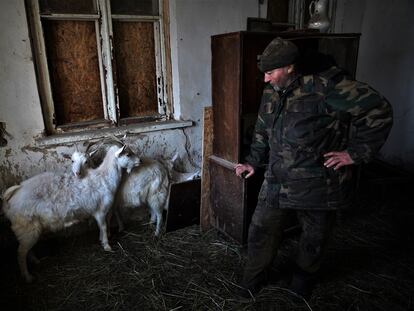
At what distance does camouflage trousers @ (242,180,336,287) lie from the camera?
8.57ft

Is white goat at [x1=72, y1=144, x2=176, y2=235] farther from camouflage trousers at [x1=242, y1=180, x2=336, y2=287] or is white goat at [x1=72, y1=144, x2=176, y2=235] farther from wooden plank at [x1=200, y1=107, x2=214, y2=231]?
camouflage trousers at [x1=242, y1=180, x2=336, y2=287]

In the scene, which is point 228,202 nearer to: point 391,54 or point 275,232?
point 275,232

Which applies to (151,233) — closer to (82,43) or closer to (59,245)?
(59,245)

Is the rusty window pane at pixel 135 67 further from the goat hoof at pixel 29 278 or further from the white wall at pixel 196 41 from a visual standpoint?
the goat hoof at pixel 29 278

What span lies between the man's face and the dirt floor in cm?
183

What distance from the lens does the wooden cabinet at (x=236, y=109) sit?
10.6 feet

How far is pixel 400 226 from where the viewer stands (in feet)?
13.7

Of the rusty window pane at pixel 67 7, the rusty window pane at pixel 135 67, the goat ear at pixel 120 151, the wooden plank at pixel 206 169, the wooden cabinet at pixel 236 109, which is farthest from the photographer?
the rusty window pane at pixel 135 67

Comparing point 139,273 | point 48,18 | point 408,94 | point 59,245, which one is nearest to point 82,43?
point 48,18

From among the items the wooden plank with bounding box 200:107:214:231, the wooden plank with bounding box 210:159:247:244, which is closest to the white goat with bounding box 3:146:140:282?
the wooden plank with bounding box 200:107:214:231

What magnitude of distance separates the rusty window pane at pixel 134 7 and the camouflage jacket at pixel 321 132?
→ 2.30 meters

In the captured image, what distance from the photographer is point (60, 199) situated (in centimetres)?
327

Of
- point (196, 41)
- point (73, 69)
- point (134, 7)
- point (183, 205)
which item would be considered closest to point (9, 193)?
point (73, 69)

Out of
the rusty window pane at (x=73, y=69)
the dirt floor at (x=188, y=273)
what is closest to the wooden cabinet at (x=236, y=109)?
the dirt floor at (x=188, y=273)
